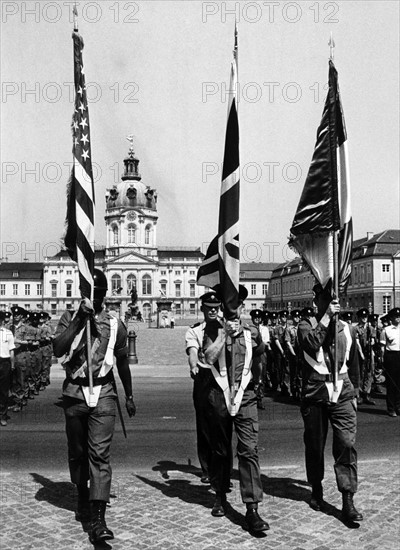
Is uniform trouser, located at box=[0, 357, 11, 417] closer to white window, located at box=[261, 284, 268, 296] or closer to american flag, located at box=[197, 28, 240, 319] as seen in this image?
american flag, located at box=[197, 28, 240, 319]

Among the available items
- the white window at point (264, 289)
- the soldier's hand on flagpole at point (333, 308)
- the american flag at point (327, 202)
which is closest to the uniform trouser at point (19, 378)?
the american flag at point (327, 202)

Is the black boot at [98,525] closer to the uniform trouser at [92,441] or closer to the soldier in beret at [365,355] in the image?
the uniform trouser at [92,441]

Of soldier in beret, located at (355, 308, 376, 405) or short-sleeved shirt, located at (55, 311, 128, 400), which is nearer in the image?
short-sleeved shirt, located at (55, 311, 128, 400)

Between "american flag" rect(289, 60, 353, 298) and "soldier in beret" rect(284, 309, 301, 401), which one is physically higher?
"american flag" rect(289, 60, 353, 298)

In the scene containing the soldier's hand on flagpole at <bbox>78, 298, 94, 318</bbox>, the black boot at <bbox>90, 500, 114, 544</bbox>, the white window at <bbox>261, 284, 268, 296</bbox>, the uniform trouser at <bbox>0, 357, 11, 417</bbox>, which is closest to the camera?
the black boot at <bbox>90, 500, 114, 544</bbox>

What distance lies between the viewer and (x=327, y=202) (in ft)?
22.1

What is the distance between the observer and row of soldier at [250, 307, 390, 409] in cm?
1377

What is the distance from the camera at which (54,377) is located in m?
19.4

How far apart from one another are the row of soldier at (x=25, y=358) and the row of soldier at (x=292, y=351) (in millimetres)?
4894

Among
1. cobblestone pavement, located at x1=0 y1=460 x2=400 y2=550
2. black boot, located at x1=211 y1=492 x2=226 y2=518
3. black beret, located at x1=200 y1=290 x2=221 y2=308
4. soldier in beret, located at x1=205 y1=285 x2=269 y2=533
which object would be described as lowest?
cobblestone pavement, located at x1=0 y1=460 x2=400 y2=550

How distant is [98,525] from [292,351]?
9.13 meters

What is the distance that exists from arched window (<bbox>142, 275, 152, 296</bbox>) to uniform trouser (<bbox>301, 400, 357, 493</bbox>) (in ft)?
370

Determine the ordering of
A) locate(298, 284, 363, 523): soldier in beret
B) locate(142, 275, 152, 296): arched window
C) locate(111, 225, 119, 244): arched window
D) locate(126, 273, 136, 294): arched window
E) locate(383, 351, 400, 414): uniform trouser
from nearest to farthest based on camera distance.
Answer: locate(298, 284, 363, 523): soldier in beret < locate(383, 351, 400, 414): uniform trouser < locate(126, 273, 136, 294): arched window < locate(142, 275, 152, 296): arched window < locate(111, 225, 119, 244): arched window

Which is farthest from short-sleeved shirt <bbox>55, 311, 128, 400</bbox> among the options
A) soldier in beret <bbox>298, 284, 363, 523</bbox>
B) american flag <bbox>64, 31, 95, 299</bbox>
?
soldier in beret <bbox>298, 284, 363, 523</bbox>
